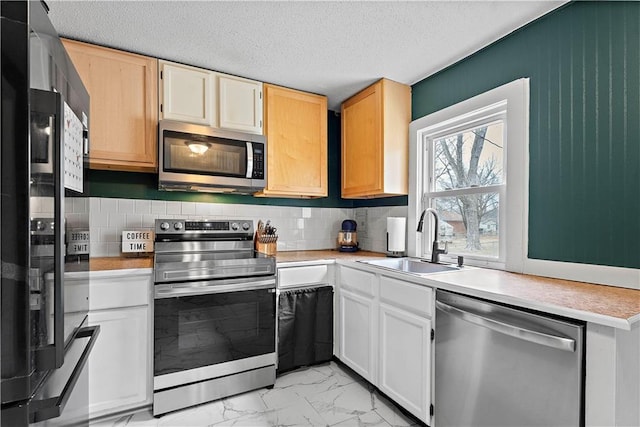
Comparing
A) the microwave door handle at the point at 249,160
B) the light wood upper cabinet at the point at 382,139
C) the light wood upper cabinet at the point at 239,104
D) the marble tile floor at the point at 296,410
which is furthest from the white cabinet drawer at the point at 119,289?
the light wood upper cabinet at the point at 382,139

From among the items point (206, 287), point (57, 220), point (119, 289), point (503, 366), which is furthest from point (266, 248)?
point (57, 220)

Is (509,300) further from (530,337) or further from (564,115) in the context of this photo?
(564,115)

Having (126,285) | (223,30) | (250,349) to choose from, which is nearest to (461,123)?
(223,30)

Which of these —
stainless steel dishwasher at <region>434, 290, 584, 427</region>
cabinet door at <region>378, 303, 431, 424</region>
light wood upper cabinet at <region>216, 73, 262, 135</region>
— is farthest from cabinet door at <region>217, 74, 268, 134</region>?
stainless steel dishwasher at <region>434, 290, 584, 427</region>

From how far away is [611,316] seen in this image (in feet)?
3.34

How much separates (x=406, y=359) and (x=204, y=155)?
1908 mm

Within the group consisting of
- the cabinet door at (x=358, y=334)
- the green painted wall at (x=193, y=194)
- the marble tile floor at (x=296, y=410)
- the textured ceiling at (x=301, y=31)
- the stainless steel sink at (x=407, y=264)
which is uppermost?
the textured ceiling at (x=301, y=31)

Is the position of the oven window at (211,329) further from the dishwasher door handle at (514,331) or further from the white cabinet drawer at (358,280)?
the dishwasher door handle at (514,331)

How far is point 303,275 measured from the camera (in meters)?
2.42

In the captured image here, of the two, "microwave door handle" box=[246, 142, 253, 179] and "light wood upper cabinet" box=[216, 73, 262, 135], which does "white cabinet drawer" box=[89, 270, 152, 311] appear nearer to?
"microwave door handle" box=[246, 142, 253, 179]

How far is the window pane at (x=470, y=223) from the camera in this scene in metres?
2.10

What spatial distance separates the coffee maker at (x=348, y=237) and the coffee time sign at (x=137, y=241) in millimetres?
1640

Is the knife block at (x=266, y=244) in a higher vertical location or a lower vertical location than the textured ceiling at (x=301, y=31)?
lower

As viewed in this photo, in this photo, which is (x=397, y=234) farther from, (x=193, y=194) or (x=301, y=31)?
(x=193, y=194)
